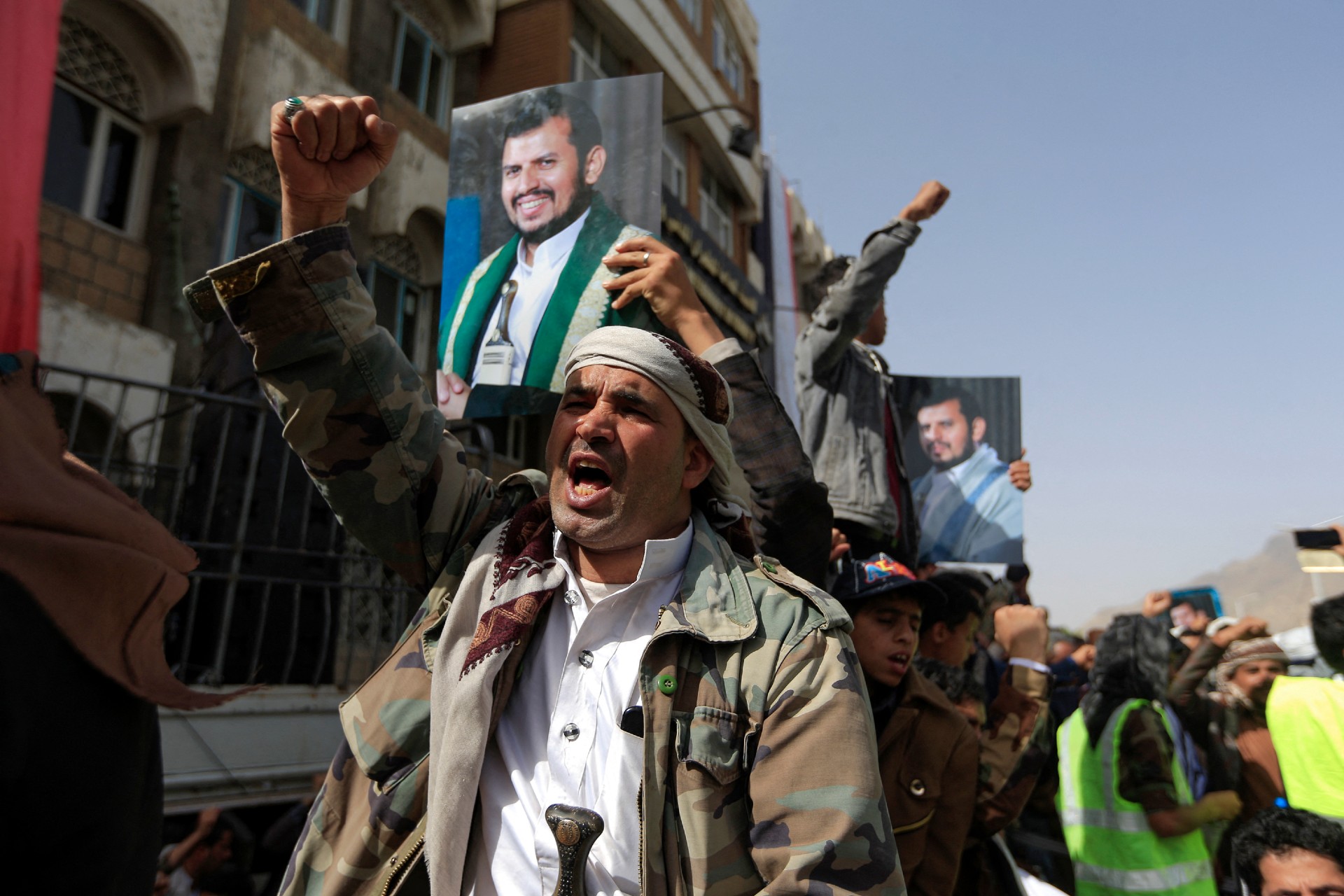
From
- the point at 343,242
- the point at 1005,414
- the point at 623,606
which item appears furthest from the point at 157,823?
the point at 1005,414

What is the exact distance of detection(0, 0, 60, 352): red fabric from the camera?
214cm

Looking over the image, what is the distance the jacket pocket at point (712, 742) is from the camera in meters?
1.51

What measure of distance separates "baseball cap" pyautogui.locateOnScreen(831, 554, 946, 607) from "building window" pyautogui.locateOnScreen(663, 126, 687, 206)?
41.4ft

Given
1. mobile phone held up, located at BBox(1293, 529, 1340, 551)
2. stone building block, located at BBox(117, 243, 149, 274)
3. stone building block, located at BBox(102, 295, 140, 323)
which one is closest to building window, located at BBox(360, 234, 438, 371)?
stone building block, located at BBox(117, 243, 149, 274)

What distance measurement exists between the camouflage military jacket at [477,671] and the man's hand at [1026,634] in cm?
197

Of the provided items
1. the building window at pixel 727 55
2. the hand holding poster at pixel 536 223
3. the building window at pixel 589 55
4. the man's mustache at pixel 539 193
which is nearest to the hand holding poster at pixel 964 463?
the hand holding poster at pixel 536 223

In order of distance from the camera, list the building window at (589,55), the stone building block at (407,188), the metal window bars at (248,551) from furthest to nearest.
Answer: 1. the building window at (589,55)
2. the stone building block at (407,188)
3. the metal window bars at (248,551)

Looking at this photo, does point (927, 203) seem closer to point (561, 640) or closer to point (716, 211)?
point (561, 640)

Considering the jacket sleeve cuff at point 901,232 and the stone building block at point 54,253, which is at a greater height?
the stone building block at point 54,253

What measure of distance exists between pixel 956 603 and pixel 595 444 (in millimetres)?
→ 2319

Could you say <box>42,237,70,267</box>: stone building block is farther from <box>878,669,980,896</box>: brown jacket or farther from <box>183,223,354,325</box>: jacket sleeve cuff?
<box>878,669,980,896</box>: brown jacket

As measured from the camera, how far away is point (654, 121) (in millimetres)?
3246

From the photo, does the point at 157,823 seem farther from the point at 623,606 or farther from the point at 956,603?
the point at 956,603

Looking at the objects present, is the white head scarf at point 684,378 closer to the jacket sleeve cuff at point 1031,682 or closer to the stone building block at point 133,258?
the jacket sleeve cuff at point 1031,682
